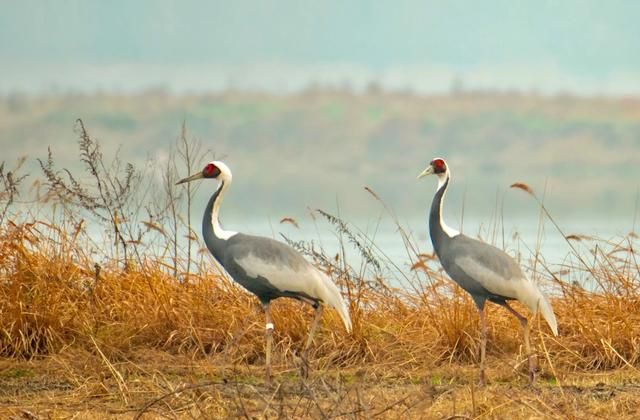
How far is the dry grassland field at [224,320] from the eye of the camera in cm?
745

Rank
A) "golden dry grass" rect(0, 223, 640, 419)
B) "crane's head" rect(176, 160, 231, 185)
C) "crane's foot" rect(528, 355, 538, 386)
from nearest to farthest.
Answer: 1. "crane's foot" rect(528, 355, 538, 386)
2. "golden dry grass" rect(0, 223, 640, 419)
3. "crane's head" rect(176, 160, 231, 185)

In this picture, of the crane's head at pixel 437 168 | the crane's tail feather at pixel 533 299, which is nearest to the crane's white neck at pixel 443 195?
the crane's head at pixel 437 168

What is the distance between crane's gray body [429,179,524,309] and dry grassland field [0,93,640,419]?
0.43m

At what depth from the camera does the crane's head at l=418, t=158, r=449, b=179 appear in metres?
7.77

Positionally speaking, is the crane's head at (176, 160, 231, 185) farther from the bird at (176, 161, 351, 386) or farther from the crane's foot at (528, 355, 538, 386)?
the crane's foot at (528, 355, 538, 386)

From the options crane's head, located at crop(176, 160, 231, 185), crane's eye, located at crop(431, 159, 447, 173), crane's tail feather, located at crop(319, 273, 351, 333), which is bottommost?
crane's tail feather, located at crop(319, 273, 351, 333)

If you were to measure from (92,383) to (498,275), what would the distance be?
7.53 feet

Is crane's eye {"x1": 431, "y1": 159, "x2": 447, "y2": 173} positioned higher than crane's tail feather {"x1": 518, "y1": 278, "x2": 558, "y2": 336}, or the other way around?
crane's eye {"x1": 431, "y1": 159, "x2": 447, "y2": 173}

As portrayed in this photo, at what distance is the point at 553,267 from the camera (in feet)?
29.7

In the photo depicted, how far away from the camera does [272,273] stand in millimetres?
7176

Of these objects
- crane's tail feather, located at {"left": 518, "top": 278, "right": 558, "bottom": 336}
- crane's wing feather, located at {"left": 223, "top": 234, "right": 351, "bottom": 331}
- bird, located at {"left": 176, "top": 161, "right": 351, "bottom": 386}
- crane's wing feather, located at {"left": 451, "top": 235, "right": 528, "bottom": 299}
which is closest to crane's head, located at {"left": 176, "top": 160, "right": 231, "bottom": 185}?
bird, located at {"left": 176, "top": 161, "right": 351, "bottom": 386}

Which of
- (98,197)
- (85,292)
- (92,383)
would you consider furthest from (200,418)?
(98,197)

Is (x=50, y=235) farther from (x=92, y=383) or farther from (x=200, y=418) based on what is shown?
(x=200, y=418)

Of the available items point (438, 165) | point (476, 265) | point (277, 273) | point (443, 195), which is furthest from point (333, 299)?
point (438, 165)
